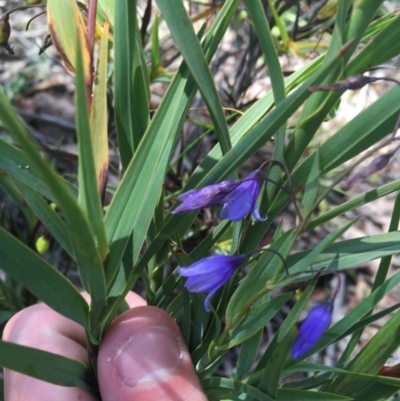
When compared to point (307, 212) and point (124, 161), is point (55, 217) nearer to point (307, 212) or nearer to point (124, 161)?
point (124, 161)

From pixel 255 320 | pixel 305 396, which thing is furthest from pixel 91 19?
pixel 305 396

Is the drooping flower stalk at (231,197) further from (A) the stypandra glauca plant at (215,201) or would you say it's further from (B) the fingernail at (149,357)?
(B) the fingernail at (149,357)

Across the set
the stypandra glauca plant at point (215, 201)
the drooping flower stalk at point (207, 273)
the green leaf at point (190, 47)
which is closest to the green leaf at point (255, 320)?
the stypandra glauca plant at point (215, 201)

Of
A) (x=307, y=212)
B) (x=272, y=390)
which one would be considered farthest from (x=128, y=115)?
(x=272, y=390)

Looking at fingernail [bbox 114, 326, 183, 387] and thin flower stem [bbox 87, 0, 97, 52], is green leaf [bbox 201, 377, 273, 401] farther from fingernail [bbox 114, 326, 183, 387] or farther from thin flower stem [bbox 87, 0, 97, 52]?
thin flower stem [bbox 87, 0, 97, 52]

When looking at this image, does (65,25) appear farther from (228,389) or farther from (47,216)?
(228,389)

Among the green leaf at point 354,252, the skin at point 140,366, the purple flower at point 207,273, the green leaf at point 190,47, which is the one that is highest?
the green leaf at point 190,47
